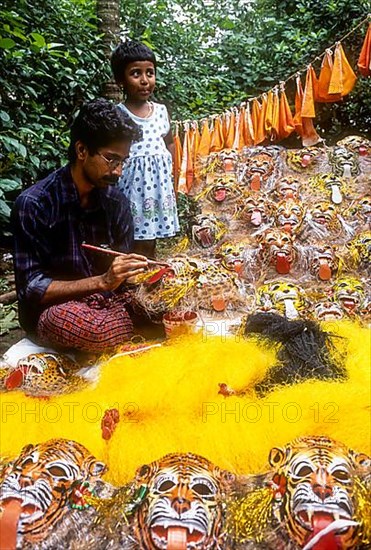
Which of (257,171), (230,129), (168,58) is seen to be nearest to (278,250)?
(257,171)

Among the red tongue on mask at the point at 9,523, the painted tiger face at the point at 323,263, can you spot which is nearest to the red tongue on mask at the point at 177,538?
the red tongue on mask at the point at 9,523

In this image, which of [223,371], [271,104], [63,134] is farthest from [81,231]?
[271,104]

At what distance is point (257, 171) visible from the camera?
11.2ft

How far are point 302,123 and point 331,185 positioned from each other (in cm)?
79

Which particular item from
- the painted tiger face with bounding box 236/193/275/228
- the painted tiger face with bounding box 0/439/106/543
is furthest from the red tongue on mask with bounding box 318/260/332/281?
the painted tiger face with bounding box 0/439/106/543

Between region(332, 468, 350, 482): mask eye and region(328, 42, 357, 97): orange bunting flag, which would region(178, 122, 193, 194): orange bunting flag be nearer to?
region(328, 42, 357, 97): orange bunting flag

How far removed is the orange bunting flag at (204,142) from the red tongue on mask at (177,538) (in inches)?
114

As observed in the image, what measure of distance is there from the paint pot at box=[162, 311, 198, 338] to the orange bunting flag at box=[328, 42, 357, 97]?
7.98ft

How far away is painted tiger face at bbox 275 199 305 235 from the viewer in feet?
9.08

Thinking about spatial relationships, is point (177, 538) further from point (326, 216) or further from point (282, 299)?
point (326, 216)

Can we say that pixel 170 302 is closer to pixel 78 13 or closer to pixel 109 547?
pixel 109 547

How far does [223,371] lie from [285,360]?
177 mm

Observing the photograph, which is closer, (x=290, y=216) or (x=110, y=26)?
(x=290, y=216)

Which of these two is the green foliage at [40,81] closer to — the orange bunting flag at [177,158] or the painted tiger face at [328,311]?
the orange bunting flag at [177,158]
